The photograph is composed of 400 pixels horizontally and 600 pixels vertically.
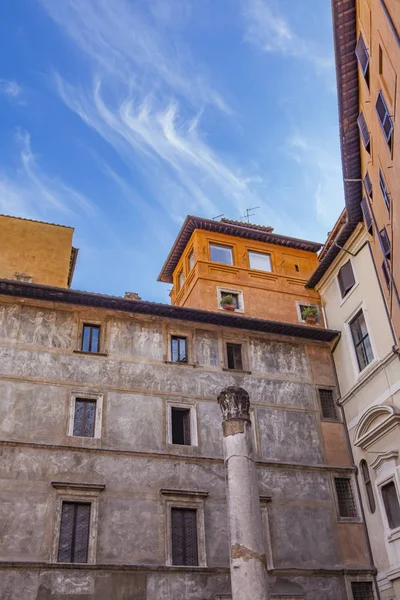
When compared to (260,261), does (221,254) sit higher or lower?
higher

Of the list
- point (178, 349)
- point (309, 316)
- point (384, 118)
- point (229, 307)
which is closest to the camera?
point (384, 118)

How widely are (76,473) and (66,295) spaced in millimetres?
5305

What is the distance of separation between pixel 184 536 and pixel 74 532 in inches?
111

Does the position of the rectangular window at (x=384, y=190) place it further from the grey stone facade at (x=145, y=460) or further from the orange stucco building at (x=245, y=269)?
the orange stucco building at (x=245, y=269)

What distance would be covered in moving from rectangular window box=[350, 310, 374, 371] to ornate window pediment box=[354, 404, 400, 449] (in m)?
1.90

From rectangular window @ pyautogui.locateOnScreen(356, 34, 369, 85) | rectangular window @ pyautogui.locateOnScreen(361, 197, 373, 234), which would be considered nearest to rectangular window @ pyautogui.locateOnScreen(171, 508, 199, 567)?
rectangular window @ pyautogui.locateOnScreen(361, 197, 373, 234)

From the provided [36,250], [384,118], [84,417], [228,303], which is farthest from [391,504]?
[36,250]

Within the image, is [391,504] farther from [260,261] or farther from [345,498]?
[260,261]

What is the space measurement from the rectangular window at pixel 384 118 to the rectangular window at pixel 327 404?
929 centimetres

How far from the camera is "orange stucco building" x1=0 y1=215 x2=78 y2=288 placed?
22.3 meters

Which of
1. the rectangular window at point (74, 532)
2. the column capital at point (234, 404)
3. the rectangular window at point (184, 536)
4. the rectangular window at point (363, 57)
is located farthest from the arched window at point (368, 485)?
the rectangular window at point (363, 57)

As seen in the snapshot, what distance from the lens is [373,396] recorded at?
18188 millimetres

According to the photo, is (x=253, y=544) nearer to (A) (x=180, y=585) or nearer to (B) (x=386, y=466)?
(A) (x=180, y=585)

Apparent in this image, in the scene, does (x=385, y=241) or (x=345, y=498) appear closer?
(x=385, y=241)
